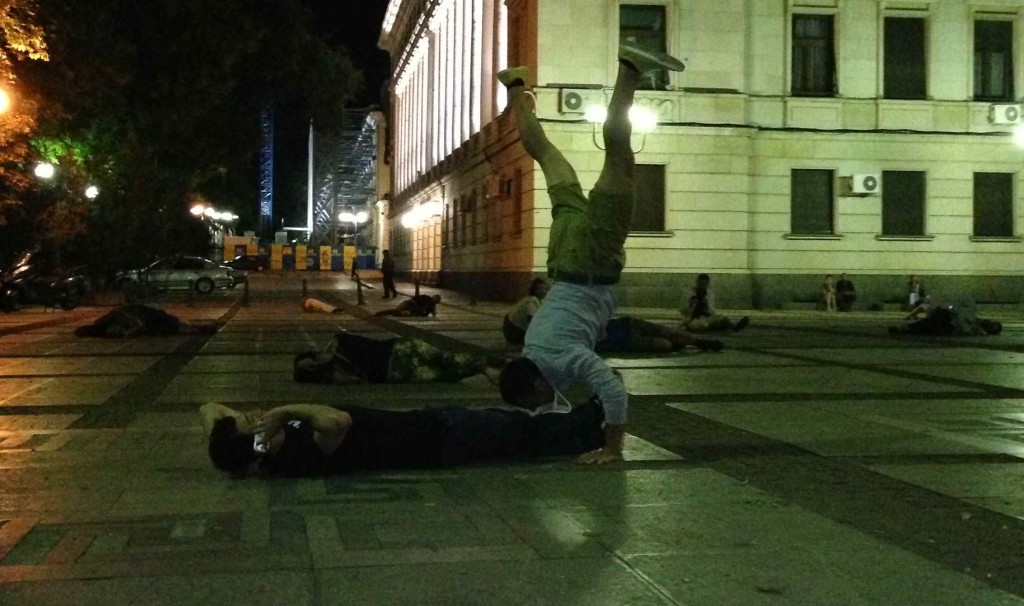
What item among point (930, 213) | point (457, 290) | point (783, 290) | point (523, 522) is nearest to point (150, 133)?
point (457, 290)

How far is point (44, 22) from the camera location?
24.8 m

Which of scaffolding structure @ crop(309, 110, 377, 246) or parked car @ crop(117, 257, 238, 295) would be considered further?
scaffolding structure @ crop(309, 110, 377, 246)

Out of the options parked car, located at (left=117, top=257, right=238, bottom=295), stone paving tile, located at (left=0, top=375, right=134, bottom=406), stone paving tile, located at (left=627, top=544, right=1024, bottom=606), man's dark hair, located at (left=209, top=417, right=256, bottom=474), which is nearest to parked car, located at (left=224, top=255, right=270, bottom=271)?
parked car, located at (left=117, top=257, right=238, bottom=295)

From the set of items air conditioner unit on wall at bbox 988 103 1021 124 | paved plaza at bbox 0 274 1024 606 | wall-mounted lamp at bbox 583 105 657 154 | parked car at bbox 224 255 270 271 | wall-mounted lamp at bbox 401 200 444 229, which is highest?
air conditioner unit on wall at bbox 988 103 1021 124

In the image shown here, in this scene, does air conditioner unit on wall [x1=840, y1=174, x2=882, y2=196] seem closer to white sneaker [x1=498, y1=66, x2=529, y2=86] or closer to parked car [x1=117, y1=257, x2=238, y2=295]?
parked car [x1=117, y1=257, x2=238, y2=295]

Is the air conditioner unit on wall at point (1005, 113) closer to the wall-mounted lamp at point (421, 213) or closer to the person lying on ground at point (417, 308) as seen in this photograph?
the person lying on ground at point (417, 308)

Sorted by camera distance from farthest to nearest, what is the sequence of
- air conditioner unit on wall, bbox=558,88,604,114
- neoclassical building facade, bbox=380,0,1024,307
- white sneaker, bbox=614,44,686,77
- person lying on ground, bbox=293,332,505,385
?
neoclassical building facade, bbox=380,0,1024,307 → air conditioner unit on wall, bbox=558,88,604,114 → person lying on ground, bbox=293,332,505,385 → white sneaker, bbox=614,44,686,77

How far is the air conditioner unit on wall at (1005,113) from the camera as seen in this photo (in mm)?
34438

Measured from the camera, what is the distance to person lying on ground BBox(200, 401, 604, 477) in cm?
707

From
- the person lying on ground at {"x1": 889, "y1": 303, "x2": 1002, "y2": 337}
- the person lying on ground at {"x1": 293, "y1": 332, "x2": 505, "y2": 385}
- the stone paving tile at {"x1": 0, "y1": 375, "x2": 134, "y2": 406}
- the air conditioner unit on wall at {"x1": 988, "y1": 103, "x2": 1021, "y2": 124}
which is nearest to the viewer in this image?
the stone paving tile at {"x1": 0, "y1": 375, "x2": 134, "y2": 406}

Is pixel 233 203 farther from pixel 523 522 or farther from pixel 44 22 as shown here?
pixel 523 522

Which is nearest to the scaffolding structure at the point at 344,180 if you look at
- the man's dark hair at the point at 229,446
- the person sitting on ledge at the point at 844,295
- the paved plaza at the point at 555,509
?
the person sitting on ledge at the point at 844,295

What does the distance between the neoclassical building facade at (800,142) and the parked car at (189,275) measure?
1427 centimetres

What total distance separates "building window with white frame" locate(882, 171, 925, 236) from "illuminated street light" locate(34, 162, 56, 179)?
75.9 feet
